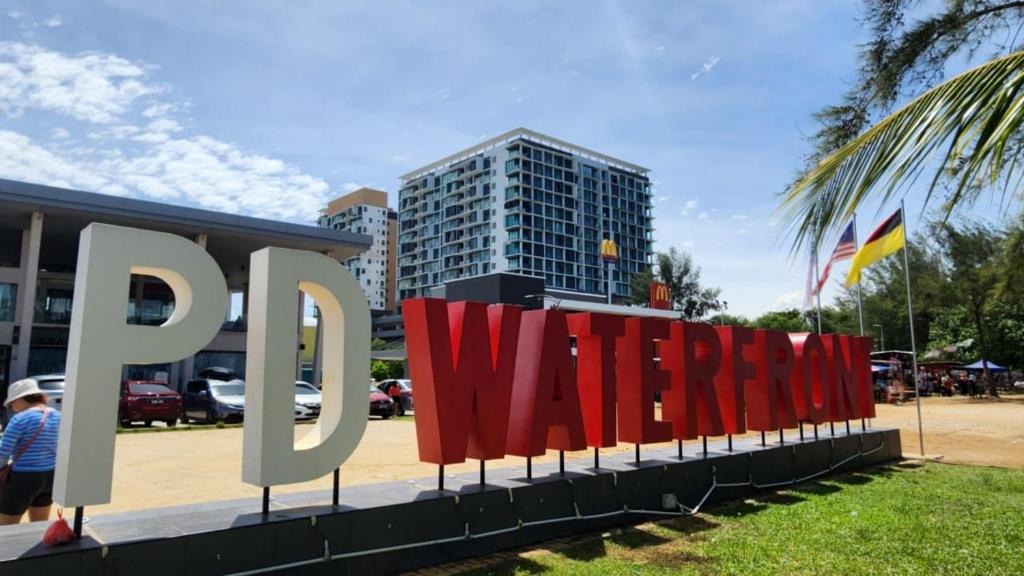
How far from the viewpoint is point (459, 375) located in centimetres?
695

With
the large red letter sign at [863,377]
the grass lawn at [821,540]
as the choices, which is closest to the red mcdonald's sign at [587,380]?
the grass lawn at [821,540]

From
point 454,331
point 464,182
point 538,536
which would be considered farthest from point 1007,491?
point 464,182

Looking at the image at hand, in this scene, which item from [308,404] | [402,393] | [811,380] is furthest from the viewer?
[402,393]

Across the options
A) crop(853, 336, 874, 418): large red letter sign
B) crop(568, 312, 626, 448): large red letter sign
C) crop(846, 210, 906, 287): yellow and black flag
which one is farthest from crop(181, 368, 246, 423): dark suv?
crop(846, 210, 906, 287): yellow and black flag

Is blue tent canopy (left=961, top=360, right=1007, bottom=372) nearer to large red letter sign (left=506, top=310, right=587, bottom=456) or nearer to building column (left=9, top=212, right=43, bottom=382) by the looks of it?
large red letter sign (left=506, top=310, right=587, bottom=456)

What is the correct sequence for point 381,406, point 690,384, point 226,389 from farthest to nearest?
point 381,406, point 226,389, point 690,384

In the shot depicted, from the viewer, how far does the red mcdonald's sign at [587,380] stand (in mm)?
6867

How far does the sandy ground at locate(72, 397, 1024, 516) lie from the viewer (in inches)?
392

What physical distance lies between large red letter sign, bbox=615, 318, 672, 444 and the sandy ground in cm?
266

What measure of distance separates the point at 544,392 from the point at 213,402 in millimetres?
16369

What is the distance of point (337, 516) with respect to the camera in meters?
5.74

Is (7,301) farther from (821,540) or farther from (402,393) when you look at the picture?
(821,540)

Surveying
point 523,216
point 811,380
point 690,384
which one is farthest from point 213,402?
point 523,216

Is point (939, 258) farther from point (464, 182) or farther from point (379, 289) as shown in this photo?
point (379, 289)
